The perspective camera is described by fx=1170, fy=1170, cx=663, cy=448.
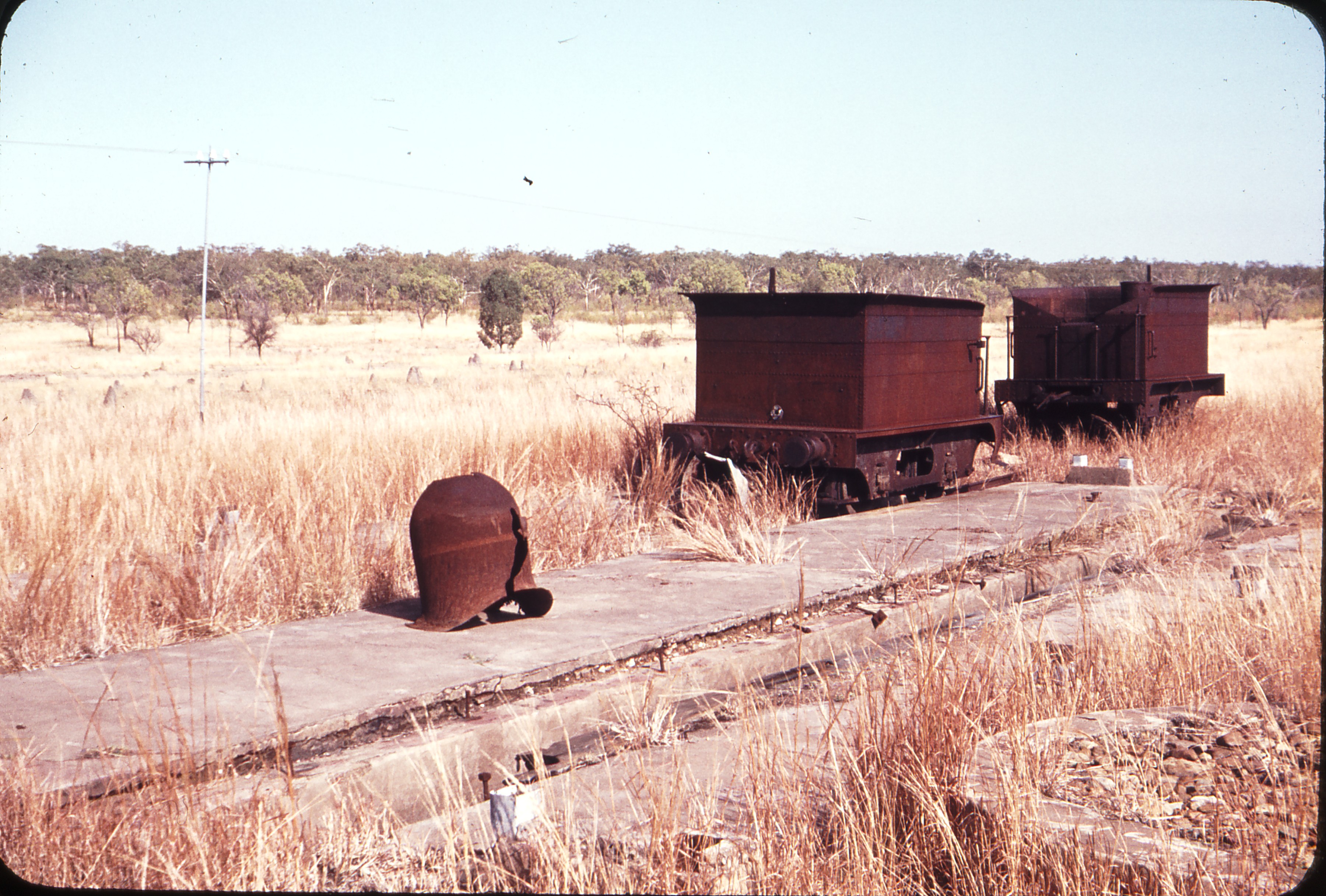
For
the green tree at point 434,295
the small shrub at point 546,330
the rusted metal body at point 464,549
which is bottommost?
the rusted metal body at point 464,549

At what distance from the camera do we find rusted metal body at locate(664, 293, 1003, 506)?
9820 mm

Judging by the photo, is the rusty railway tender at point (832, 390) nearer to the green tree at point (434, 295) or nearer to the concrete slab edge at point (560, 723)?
the concrete slab edge at point (560, 723)

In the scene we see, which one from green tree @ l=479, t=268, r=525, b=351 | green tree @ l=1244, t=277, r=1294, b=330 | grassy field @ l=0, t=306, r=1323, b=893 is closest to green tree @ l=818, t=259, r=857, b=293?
green tree @ l=1244, t=277, r=1294, b=330

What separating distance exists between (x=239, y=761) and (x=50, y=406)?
50.0 feet

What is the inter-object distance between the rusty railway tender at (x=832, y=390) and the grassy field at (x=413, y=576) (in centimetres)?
64

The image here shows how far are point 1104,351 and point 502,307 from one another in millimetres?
27258

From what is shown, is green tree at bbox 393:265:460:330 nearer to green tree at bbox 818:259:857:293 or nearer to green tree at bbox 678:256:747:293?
green tree at bbox 678:256:747:293

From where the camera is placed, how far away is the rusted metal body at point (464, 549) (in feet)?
18.9

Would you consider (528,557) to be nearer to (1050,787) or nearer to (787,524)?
(1050,787)

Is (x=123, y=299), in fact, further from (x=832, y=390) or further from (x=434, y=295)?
(x=832, y=390)

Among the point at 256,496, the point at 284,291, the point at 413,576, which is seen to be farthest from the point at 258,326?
the point at 413,576

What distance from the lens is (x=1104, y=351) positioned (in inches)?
562

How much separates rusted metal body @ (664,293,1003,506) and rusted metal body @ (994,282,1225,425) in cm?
373

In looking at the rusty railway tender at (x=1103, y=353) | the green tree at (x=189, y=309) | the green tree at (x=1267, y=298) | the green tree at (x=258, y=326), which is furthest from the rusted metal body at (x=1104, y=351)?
the green tree at (x=1267, y=298)
